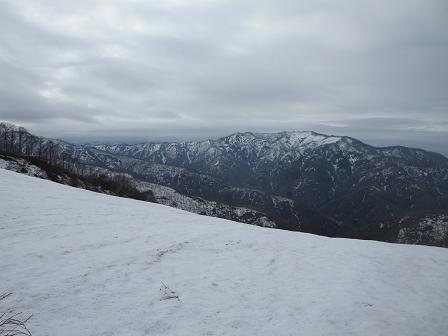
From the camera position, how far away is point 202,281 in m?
10.4

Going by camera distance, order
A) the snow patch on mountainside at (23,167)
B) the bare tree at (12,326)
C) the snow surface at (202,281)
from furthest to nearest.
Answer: the snow patch on mountainside at (23,167) < the snow surface at (202,281) < the bare tree at (12,326)

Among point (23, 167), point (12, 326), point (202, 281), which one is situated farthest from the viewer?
point (23, 167)

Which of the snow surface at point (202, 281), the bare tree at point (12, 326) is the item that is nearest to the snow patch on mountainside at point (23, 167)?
the snow surface at point (202, 281)

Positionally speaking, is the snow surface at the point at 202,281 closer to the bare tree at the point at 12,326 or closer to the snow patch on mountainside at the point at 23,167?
the bare tree at the point at 12,326

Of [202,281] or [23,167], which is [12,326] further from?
[23,167]

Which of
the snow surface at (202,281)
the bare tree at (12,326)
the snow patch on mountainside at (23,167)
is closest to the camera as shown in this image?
the bare tree at (12,326)

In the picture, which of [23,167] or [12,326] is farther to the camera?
[23,167]

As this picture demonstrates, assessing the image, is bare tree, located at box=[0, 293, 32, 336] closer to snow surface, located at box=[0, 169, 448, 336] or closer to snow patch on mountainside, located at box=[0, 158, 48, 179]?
snow surface, located at box=[0, 169, 448, 336]

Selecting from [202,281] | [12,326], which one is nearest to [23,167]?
[202,281]

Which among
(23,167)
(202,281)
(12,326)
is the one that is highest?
(12,326)

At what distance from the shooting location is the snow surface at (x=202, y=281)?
26.1ft

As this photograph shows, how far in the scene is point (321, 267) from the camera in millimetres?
12758

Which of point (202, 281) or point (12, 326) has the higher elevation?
point (12, 326)

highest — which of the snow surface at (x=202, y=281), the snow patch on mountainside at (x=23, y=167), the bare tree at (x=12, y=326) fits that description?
the bare tree at (x=12, y=326)
